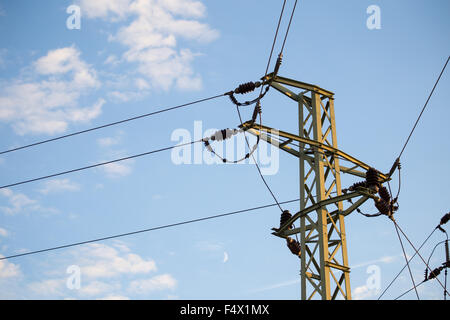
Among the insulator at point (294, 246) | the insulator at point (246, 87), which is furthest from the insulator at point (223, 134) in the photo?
the insulator at point (294, 246)

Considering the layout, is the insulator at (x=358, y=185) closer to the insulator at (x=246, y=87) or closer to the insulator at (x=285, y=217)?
the insulator at (x=285, y=217)

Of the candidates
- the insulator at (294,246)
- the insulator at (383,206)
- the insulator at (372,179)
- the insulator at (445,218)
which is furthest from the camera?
the insulator at (445,218)

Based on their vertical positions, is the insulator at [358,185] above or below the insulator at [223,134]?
below

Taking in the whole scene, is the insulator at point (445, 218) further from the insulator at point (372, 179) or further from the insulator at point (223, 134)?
the insulator at point (223, 134)

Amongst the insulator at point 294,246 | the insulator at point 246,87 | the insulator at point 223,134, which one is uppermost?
the insulator at point 246,87

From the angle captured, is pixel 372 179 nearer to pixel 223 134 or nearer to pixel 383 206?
pixel 383 206

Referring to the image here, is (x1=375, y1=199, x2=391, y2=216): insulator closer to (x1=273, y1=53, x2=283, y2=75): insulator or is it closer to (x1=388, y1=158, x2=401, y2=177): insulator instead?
(x1=388, y1=158, x2=401, y2=177): insulator

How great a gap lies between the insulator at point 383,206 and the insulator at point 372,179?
466 mm

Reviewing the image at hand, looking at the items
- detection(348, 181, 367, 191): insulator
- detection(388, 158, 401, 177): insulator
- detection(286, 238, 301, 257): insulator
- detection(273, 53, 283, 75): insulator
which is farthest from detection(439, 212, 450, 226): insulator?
detection(273, 53, 283, 75): insulator

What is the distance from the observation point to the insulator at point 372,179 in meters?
13.9

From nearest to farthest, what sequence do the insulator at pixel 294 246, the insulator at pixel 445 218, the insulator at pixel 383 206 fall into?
the insulator at pixel 383 206 → the insulator at pixel 294 246 → the insulator at pixel 445 218

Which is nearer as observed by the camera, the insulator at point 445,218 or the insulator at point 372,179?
the insulator at point 372,179
